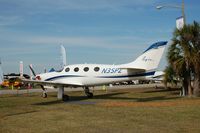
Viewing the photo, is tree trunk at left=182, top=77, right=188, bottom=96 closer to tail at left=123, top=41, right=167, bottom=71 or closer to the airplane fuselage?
tail at left=123, top=41, right=167, bottom=71

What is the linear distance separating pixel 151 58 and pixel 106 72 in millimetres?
3770

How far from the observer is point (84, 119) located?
565 inches

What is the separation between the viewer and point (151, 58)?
1063 inches

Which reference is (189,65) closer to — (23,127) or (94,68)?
(94,68)

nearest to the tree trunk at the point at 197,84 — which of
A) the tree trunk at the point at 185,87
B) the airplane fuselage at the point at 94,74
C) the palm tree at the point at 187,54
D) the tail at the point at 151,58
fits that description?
the palm tree at the point at 187,54

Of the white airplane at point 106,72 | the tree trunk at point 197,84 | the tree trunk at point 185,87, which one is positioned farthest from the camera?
the tree trunk at point 185,87

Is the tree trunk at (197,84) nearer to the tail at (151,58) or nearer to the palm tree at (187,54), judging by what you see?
the palm tree at (187,54)

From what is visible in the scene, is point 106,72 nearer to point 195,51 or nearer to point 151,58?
point 151,58

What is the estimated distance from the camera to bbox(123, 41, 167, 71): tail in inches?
1062

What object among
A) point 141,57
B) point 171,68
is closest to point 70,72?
point 141,57

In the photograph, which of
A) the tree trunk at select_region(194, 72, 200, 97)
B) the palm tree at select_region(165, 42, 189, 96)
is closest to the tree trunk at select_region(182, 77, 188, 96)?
the palm tree at select_region(165, 42, 189, 96)

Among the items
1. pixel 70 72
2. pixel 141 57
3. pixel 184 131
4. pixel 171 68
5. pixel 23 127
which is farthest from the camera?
pixel 171 68

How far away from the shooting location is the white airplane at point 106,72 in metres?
26.9

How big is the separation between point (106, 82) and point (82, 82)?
2.09 metres
